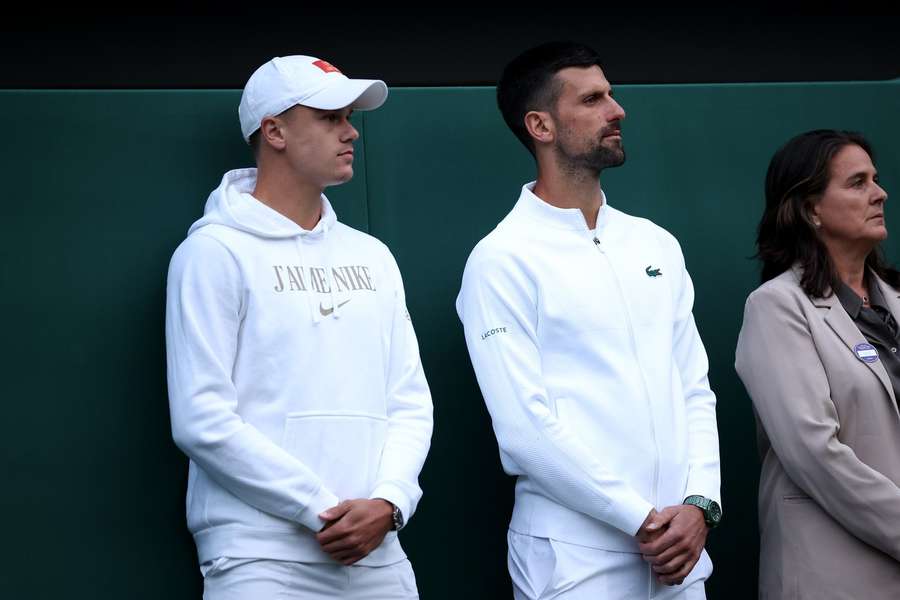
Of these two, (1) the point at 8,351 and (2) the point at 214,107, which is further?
(2) the point at 214,107

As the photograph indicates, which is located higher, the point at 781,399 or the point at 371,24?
the point at 371,24

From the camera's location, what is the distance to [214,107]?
383 centimetres

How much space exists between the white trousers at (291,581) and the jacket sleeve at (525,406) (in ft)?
1.39

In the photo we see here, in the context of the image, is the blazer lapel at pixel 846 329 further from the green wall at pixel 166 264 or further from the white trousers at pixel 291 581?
the white trousers at pixel 291 581

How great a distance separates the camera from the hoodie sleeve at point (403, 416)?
3.28m

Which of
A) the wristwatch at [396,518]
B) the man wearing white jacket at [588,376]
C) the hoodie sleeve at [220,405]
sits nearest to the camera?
the hoodie sleeve at [220,405]

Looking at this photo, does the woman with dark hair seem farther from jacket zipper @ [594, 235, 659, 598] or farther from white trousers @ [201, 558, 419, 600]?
white trousers @ [201, 558, 419, 600]

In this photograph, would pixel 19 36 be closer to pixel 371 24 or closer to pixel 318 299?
pixel 371 24

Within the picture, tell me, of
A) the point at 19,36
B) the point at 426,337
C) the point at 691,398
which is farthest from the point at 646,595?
the point at 19,36

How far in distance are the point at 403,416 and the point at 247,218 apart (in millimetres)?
581

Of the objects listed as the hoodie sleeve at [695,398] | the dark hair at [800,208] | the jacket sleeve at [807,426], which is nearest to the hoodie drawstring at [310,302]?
the hoodie sleeve at [695,398]

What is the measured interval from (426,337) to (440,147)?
52 cm

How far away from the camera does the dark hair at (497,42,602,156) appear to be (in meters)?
3.80

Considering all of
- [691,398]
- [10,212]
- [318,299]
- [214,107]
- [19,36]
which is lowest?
[691,398]
